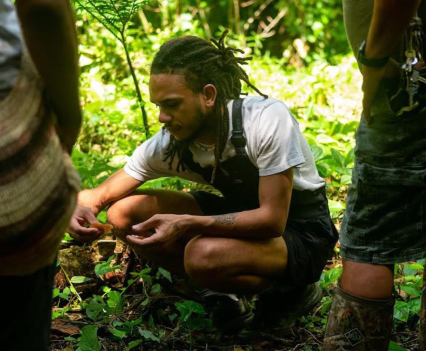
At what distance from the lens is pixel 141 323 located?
318 cm

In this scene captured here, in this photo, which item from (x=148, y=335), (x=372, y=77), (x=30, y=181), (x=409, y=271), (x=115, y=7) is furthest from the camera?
(x=115, y=7)

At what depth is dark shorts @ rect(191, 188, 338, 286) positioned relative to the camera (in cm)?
306

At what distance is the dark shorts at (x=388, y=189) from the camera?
90.6 inches

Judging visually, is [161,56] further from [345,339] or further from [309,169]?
[345,339]

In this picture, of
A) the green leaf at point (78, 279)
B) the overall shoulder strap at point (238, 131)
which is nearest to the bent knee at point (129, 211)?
the green leaf at point (78, 279)

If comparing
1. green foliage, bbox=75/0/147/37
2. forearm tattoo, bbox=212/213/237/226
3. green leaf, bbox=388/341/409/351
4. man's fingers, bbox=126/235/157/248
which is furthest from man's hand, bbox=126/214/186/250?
green foliage, bbox=75/0/147/37

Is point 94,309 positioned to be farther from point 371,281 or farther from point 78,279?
point 371,281

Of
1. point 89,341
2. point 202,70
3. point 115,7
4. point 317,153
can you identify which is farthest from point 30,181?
point 317,153

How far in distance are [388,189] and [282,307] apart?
1050 mm

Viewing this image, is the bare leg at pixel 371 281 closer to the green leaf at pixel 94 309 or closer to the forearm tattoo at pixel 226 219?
the forearm tattoo at pixel 226 219

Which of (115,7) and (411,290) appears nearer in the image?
(411,290)

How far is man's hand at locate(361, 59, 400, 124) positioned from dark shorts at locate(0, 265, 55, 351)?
1.19 meters

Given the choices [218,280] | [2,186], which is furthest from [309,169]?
[2,186]

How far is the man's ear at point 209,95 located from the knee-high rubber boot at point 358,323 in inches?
41.1
